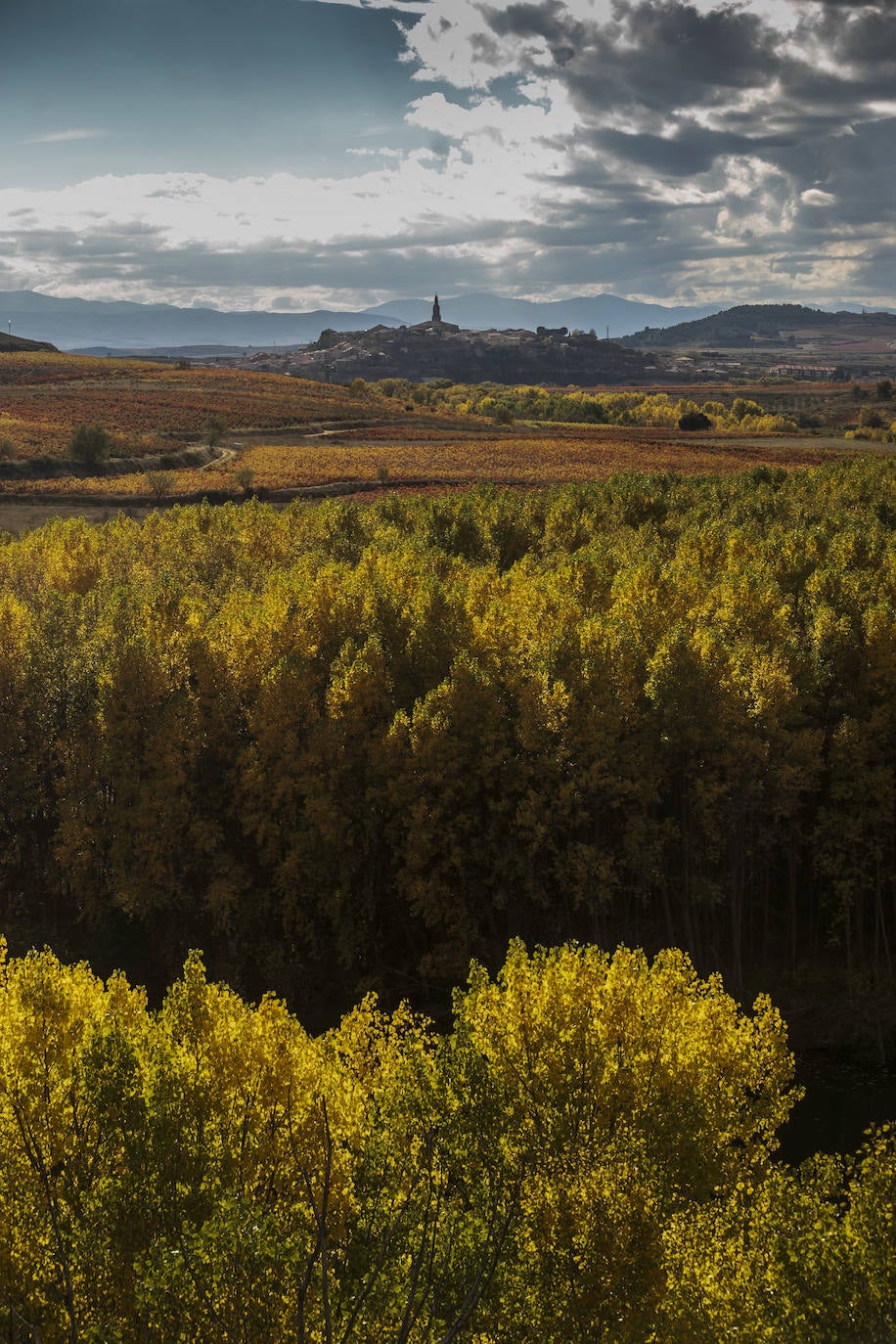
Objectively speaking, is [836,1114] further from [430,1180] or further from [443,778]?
[430,1180]

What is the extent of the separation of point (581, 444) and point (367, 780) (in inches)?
5298

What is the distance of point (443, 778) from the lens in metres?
45.2

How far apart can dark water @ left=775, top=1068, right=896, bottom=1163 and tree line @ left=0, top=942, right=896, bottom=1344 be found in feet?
55.0

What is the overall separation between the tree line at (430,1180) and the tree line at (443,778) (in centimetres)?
1788

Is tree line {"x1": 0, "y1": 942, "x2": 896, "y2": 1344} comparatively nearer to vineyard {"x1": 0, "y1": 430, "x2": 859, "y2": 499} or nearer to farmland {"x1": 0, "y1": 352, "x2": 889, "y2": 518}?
farmland {"x1": 0, "y1": 352, "x2": 889, "y2": 518}

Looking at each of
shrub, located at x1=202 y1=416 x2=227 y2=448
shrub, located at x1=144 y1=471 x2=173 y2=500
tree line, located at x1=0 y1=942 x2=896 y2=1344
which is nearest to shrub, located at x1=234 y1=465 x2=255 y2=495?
shrub, located at x1=144 y1=471 x2=173 y2=500

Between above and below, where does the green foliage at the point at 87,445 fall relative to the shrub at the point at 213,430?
below

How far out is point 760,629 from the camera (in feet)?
170

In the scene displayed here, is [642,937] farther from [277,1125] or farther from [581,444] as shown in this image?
[581,444]

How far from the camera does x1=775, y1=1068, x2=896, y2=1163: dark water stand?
41906mm

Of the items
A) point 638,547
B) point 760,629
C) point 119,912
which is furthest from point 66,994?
point 638,547

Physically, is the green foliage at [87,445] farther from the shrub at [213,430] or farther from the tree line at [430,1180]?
the tree line at [430,1180]

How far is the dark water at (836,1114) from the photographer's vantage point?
137ft

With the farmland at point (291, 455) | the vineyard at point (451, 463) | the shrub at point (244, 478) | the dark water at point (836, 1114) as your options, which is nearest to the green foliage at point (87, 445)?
the farmland at point (291, 455)
